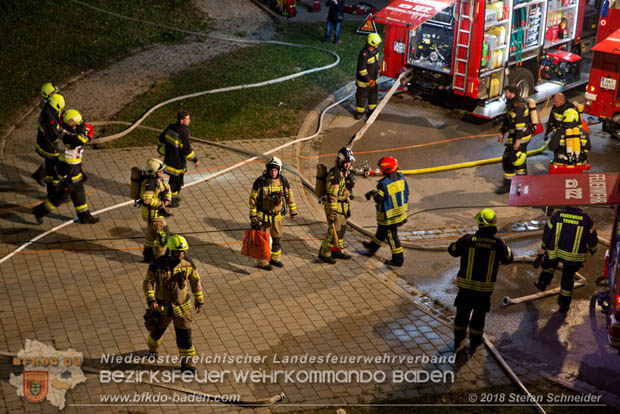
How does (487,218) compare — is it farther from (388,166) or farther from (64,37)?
(64,37)

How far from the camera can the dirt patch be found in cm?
1573

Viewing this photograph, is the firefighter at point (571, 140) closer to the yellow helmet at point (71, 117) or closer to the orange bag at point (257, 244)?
the orange bag at point (257, 244)

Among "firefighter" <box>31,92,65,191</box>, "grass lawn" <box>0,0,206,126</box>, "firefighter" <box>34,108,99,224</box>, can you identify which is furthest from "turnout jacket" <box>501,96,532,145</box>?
"grass lawn" <box>0,0,206,126</box>

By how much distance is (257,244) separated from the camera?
1045 centimetres

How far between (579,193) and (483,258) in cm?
140

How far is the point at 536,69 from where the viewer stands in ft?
55.9

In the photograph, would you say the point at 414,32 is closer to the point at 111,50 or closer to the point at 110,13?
the point at 111,50

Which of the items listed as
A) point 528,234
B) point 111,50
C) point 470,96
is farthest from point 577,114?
point 111,50

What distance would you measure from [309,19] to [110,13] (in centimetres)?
563

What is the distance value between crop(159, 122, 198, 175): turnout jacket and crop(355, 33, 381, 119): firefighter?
5105 millimetres

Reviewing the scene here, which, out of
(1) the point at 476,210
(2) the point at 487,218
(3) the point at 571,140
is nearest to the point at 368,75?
(1) the point at 476,210

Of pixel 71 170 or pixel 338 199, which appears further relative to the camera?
pixel 71 170

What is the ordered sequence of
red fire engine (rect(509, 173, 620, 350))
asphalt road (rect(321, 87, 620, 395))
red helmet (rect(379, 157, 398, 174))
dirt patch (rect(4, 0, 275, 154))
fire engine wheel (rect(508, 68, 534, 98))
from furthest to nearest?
fire engine wheel (rect(508, 68, 534, 98)) < dirt patch (rect(4, 0, 275, 154)) < red helmet (rect(379, 157, 398, 174)) < asphalt road (rect(321, 87, 620, 395)) < red fire engine (rect(509, 173, 620, 350))

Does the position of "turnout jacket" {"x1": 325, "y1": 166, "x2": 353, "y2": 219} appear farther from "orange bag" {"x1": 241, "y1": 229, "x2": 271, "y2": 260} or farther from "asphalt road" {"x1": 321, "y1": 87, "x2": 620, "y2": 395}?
"asphalt road" {"x1": 321, "y1": 87, "x2": 620, "y2": 395}
